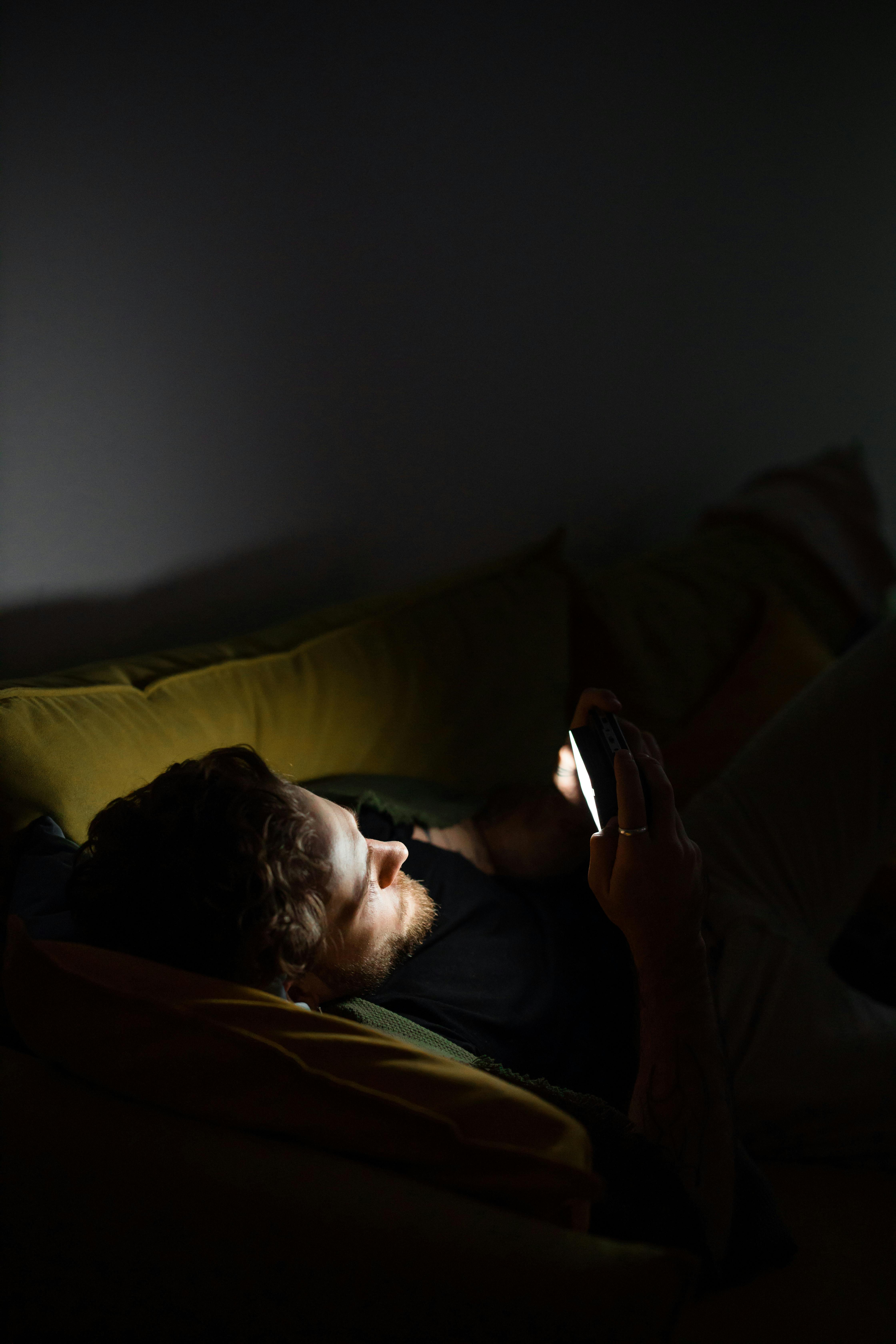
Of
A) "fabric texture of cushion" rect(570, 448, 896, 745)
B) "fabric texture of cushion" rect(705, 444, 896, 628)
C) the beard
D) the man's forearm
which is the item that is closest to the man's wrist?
the man's forearm

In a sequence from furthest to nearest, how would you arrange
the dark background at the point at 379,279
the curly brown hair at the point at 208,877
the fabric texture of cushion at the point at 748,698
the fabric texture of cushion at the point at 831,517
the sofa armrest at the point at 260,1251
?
the fabric texture of cushion at the point at 831,517
the fabric texture of cushion at the point at 748,698
the dark background at the point at 379,279
the curly brown hair at the point at 208,877
the sofa armrest at the point at 260,1251

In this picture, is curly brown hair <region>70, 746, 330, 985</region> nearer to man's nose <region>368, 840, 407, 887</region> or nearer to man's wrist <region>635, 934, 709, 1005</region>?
man's nose <region>368, 840, 407, 887</region>

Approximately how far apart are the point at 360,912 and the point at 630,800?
29 centimetres

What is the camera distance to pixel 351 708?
113cm

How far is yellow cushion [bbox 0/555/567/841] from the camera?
2.87 feet

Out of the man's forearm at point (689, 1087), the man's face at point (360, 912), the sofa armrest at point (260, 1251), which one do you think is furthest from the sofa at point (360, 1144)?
the man's face at point (360, 912)

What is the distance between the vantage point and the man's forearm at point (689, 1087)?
2.43ft

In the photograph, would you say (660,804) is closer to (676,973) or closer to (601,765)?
(601,765)

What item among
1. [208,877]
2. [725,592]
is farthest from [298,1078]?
[725,592]

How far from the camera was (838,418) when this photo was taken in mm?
2521

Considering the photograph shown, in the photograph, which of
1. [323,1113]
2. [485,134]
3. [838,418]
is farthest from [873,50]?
[323,1113]

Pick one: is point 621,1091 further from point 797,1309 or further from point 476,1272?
point 476,1272

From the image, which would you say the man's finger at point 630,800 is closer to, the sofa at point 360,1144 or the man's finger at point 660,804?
the man's finger at point 660,804

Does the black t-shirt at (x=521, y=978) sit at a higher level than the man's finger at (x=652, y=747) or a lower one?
lower
